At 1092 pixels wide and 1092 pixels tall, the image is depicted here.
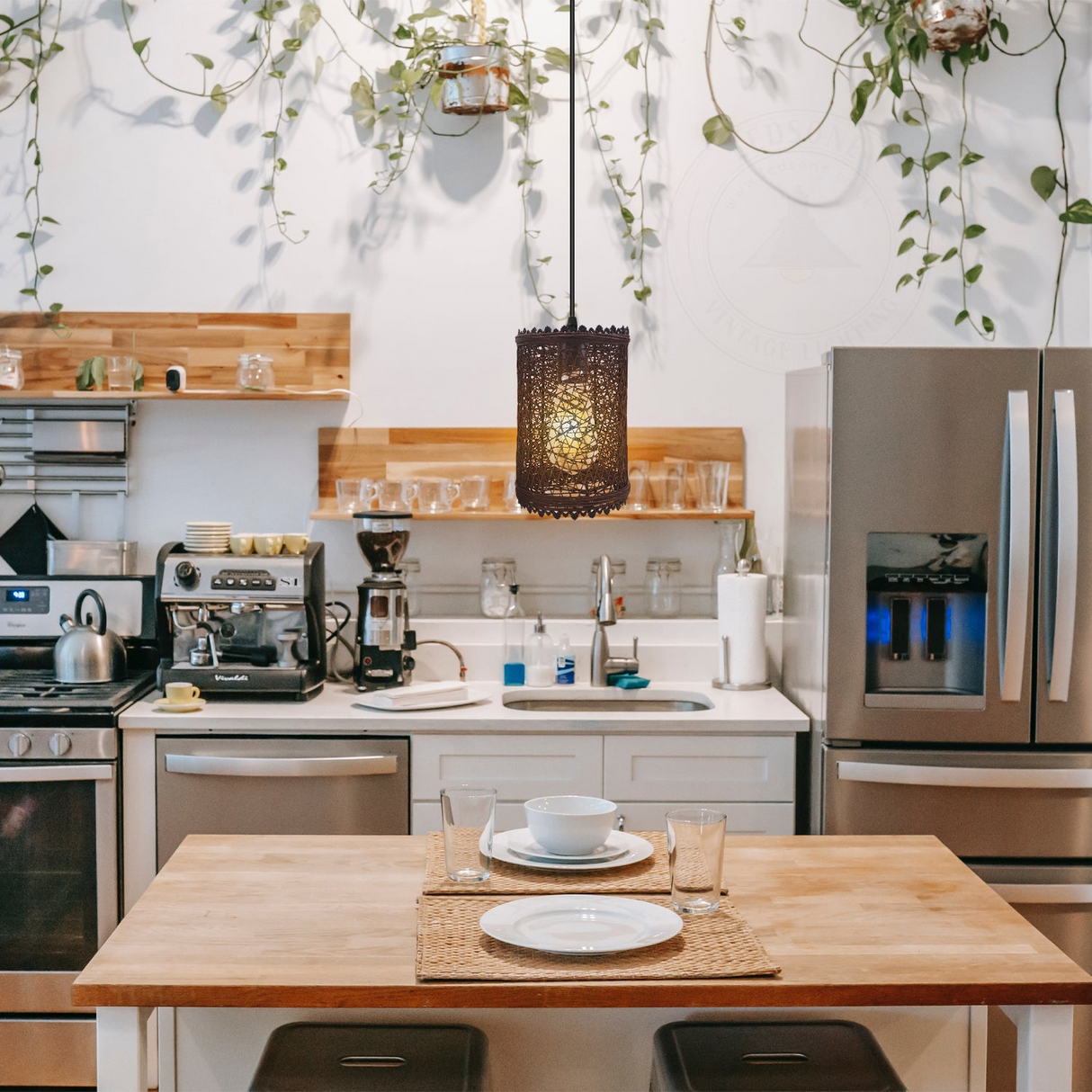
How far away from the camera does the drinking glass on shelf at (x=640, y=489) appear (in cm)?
351

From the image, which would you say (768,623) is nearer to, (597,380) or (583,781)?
(583,781)

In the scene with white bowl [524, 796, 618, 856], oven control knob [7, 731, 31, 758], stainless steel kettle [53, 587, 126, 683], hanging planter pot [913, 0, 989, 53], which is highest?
hanging planter pot [913, 0, 989, 53]

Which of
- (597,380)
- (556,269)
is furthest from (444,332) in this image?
(597,380)

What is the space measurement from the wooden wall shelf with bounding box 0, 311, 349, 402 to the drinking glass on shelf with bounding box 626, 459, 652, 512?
918mm

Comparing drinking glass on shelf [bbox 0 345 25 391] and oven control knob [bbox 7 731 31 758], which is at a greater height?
drinking glass on shelf [bbox 0 345 25 391]

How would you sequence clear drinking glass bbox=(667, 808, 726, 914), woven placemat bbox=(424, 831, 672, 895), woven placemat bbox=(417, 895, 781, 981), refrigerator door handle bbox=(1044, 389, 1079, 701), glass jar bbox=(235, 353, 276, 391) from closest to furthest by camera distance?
1. woven placemat bbox=(417, 895, 781, 981)
2. clear drinking glass bbox=(667, 808, 726, 914)
3. woven placemat bbox=(424, 831, 672, 895)
4. refrigerator door handle bbox=(1044, 389, 1079, 701)
5. glass jar bbox=(235, 353, 276, 391)

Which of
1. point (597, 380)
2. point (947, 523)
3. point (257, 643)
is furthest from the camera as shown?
point (257, 643)

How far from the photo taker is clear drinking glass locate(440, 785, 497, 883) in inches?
66.5

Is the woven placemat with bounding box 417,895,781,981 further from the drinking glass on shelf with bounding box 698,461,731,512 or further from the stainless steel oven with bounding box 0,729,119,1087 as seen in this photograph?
the drinking glass on shelf with bounding box 698,461,731,512

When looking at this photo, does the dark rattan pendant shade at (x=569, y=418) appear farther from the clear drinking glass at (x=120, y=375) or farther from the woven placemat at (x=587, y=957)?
the clear drinking glass at (x=120, y=375)

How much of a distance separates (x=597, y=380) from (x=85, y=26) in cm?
268

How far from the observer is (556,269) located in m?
3.62

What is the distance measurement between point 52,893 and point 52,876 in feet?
0.13

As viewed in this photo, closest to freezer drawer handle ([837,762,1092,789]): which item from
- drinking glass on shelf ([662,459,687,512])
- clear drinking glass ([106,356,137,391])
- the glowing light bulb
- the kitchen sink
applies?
the kitchen sink
